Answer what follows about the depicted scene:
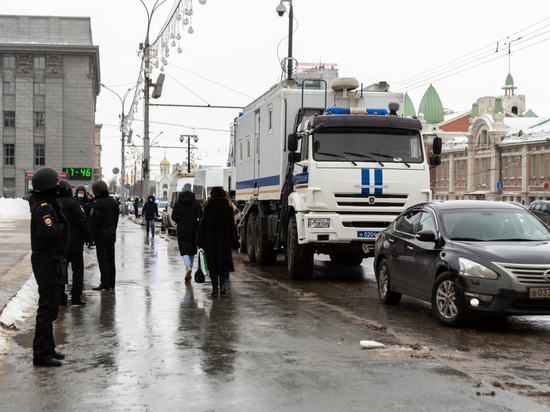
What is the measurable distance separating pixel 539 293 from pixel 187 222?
25.7 feet

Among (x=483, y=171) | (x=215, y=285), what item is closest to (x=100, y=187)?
(x=215, y=285)

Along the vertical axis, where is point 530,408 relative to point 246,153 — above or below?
below

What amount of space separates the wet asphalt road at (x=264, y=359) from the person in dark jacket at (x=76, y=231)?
1.28 feet

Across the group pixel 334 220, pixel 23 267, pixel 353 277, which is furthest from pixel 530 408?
pixel 23 267

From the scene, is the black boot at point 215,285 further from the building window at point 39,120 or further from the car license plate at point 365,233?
the building window at point 39,120

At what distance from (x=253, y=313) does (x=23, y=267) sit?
25.1 ft

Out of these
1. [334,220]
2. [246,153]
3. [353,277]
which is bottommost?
[353,277]

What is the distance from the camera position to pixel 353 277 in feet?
55.1

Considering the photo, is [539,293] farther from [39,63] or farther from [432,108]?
[432,108]

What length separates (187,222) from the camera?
1554 centimetres

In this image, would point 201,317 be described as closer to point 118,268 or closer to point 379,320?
point 379,320

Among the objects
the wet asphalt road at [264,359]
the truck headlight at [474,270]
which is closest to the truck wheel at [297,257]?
the wet asphalt road at [264,359]

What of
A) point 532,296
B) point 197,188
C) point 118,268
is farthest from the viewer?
point 197,188

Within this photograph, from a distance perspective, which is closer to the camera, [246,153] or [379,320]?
[379,320]
